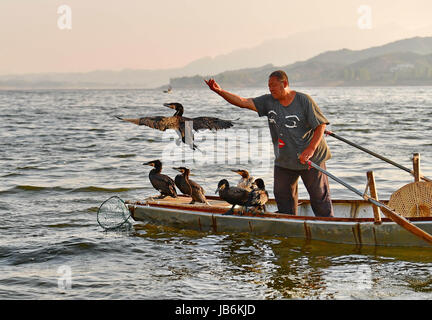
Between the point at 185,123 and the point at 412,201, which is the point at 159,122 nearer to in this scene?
the point at 185,123

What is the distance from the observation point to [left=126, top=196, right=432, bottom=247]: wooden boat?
10289 mm

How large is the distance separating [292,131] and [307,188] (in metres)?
A: 1.04

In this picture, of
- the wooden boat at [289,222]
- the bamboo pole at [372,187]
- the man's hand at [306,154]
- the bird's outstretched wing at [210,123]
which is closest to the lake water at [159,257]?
the wooden boat at [289,222]

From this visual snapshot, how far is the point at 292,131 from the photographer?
9.90 meters

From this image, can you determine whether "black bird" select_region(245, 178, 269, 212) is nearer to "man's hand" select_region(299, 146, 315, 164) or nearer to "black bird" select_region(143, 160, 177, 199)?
"man's hand" select_region(299, 146, 315, 164)

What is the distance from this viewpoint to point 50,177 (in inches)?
771

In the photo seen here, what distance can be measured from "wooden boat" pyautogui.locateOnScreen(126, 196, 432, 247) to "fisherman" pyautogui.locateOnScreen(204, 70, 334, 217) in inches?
18.4


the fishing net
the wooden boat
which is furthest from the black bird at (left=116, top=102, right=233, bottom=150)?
the fishing net

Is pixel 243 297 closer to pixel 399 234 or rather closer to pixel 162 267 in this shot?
pixel 162 267

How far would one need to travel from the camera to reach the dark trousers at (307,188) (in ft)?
33.6

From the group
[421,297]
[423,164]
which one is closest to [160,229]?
[421,297]

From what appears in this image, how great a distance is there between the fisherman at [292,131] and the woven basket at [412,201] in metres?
1.11

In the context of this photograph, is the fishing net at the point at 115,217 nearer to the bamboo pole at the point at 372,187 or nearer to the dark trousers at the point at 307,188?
the dark trousers at the point at 307,188
